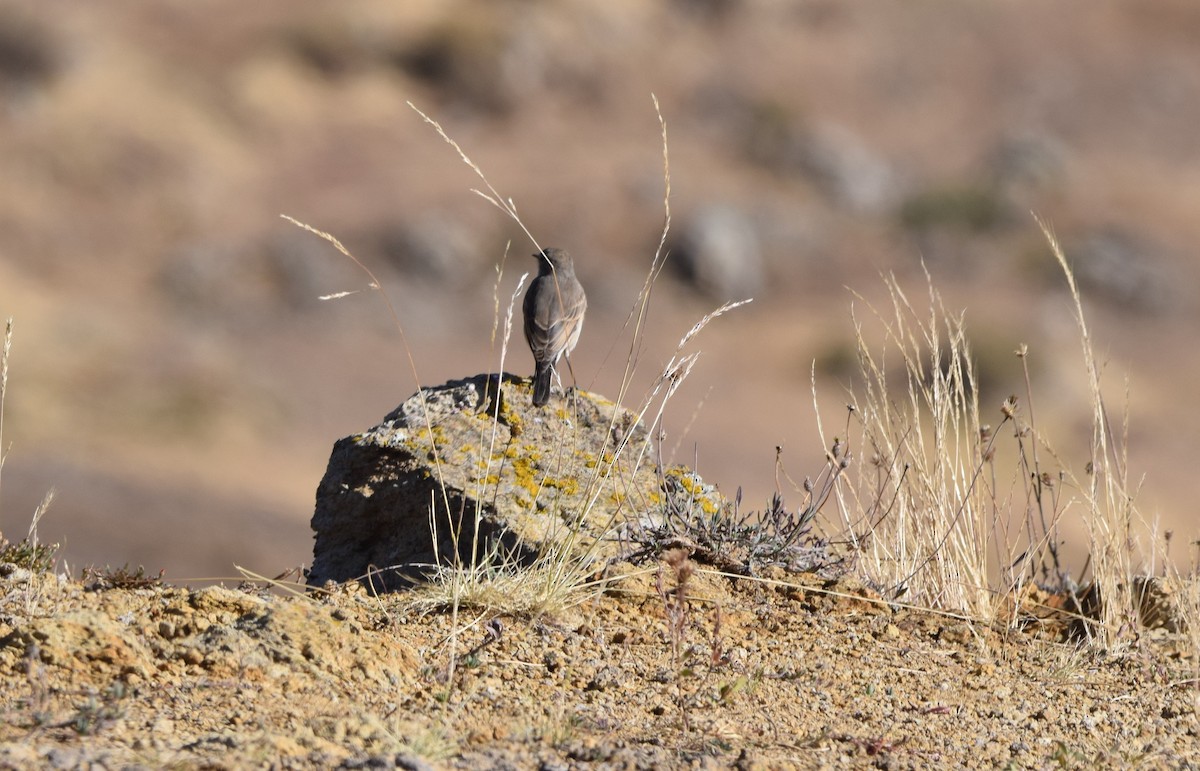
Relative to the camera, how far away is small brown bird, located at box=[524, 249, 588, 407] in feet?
20.3

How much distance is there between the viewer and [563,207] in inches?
1355

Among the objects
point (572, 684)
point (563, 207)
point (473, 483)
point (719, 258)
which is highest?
point (563, 207)

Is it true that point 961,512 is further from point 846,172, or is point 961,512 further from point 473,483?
point 846,172

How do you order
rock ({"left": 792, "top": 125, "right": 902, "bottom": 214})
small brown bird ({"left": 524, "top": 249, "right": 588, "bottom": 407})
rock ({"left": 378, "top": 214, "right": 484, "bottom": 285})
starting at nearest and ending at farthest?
small brown bird ({"left": 524, "top": 249, "right": 588, "bottom": 407})
rock ({"left": 378, "top": 214, "right": 484, "bottom": 285})
rock ({"left": 792, "top": 125, "right": 902, "bottom": 214})

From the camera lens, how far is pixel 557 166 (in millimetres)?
37375

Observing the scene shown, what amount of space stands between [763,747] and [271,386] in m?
23.5


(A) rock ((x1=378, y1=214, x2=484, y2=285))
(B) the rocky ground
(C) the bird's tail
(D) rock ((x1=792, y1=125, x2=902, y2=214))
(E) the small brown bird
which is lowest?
(B) the rocky ground

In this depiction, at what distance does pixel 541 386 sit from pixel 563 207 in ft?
95.5

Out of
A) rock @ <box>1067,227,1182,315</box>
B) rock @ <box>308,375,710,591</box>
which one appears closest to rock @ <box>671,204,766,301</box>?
rock @ <box>1067,227,1182,315</box>

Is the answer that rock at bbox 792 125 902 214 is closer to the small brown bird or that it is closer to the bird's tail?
the small brown bird

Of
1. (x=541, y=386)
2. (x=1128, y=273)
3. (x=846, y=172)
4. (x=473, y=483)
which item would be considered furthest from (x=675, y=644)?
(x=846, y=172)

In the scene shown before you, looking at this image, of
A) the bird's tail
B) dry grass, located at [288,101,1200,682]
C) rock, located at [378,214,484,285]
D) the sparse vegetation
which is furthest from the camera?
rock, located at [378,214,484,285]

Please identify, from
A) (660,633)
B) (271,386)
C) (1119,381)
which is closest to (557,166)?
(271,386)

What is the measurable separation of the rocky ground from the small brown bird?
1530 mm
